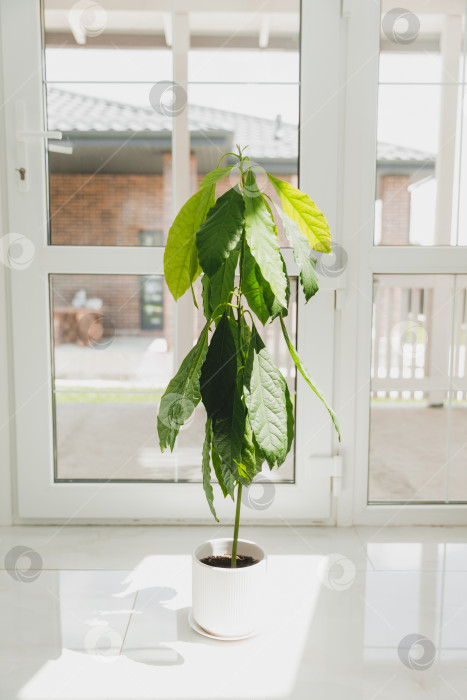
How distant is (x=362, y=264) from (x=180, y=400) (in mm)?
875

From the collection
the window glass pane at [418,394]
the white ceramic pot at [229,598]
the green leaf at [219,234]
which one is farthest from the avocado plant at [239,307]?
the window glass pane at [418,394]

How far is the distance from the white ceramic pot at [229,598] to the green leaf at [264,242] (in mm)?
627

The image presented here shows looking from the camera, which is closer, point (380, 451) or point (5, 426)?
point (5, 426)

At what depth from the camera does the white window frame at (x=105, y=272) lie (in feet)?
5.93

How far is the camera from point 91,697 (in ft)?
3.92

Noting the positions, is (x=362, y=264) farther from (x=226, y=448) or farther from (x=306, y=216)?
(x=226, y=448)

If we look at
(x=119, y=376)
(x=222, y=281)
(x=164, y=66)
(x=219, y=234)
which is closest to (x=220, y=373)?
(x=222, y=281)

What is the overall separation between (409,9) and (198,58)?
659 mm

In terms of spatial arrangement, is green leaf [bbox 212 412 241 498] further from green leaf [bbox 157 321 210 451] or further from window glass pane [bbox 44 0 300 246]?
window glass pane [bbox 44 0 300 246]

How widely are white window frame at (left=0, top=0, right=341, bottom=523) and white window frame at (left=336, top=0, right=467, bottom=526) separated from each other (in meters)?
0.04

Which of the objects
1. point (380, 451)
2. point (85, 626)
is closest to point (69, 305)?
point (380, 451)

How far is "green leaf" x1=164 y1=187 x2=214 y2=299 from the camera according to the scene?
4.23 feet

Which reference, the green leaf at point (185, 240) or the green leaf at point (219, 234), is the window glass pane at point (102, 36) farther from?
the green leaf at point (219, 234)

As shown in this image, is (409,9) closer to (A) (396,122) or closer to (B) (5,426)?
(A) (396,122)
